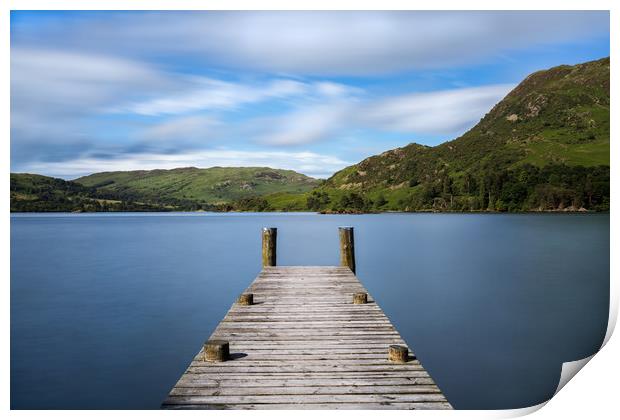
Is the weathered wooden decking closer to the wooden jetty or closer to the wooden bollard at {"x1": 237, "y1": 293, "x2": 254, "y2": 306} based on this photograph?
the wooden jetty

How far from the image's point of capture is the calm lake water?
34.2ft

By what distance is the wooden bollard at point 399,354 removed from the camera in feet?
20.1

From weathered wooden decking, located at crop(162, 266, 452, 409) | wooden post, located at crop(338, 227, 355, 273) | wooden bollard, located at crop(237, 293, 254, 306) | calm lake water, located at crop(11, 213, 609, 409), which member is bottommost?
calm lake water, located at crop(11, 213, 609, 409)

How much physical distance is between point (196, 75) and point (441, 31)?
7.26 m

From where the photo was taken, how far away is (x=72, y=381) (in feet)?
34.2

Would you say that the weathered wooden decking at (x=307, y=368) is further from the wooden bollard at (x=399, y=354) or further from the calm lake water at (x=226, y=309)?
the calm lake water at (x=226, y=309)

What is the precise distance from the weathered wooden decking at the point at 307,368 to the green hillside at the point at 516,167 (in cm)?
8141

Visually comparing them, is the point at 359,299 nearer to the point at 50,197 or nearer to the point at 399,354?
the point at 399,354

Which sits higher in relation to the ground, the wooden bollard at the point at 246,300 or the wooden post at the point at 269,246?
the wooden post at the point at 269,246

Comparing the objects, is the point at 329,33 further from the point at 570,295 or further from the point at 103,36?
the point at 570,295

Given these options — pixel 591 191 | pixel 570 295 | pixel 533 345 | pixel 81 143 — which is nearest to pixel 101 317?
pixel 81 143

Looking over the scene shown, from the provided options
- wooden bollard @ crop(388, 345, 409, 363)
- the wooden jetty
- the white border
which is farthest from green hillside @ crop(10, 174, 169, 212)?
wooden bollard @ crop(388, 345, 409, 363)

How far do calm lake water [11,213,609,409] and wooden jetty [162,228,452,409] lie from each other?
286 cm
